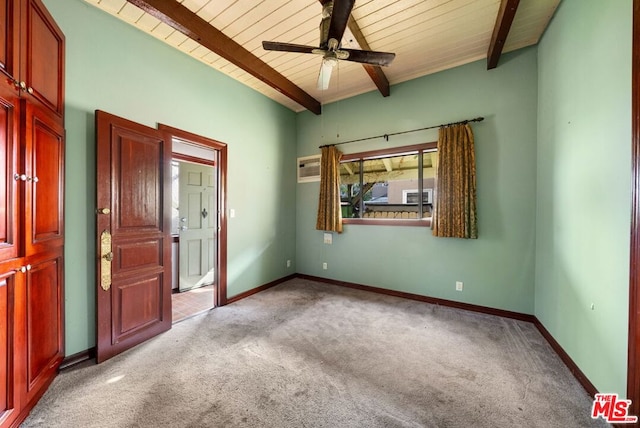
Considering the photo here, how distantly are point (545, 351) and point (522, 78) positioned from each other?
2794mm

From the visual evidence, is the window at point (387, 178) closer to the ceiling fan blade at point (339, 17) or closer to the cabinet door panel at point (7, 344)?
the ceiling fan blade at point (339, 17)

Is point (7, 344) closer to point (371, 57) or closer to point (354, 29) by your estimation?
point (371, 57)

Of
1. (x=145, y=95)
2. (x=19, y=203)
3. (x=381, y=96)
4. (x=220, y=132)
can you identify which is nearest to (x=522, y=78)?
(x=381, y=96)

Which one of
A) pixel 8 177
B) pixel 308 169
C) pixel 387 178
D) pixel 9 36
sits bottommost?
pixel 8 177

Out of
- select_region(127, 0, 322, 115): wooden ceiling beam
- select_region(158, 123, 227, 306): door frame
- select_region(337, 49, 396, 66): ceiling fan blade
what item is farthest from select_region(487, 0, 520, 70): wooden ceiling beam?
select_region(158, 123, 227, 306): door frame

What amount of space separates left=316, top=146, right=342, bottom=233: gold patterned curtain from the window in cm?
17

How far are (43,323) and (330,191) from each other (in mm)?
3247

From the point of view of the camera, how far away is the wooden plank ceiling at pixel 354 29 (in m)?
2.13

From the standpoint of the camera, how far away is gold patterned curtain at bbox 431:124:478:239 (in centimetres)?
289

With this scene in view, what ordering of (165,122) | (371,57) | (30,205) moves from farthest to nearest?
(165,122) → (371,57) → (30,205)

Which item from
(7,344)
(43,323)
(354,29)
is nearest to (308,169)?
(354,29)

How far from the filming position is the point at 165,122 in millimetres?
2578

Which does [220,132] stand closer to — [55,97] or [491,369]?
[55,97]

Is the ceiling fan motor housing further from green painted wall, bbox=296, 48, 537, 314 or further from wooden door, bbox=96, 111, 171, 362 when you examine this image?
green painted wall, bbox=296, 48, 537, 314
